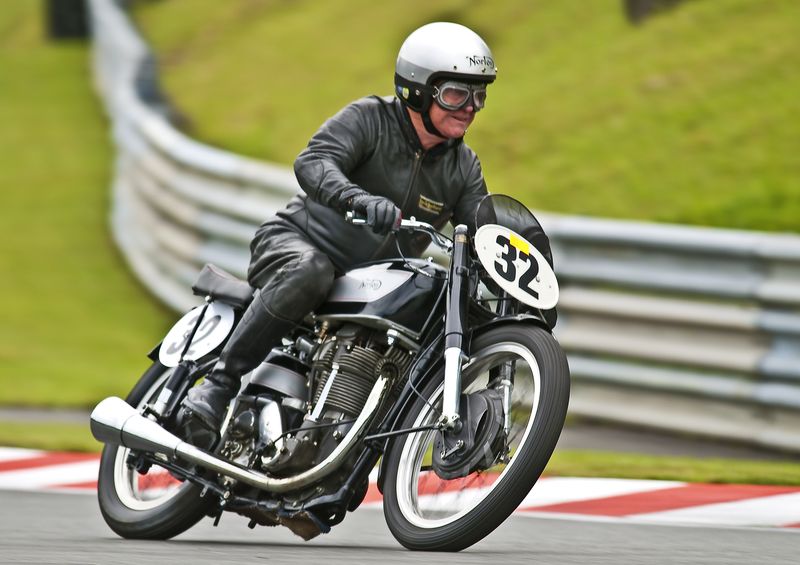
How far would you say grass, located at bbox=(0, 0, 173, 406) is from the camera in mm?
10672

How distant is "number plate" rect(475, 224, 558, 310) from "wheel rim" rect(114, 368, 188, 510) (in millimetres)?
1632

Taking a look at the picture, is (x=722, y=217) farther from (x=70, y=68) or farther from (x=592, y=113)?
(x=70, y=68)

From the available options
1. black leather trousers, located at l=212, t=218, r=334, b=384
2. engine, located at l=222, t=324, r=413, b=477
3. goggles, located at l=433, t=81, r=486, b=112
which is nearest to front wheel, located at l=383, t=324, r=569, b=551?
engine, located at l=222, t=324, r=413, b=477

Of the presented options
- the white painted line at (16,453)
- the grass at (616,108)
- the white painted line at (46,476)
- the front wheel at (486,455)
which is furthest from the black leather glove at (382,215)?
the grass at (616,108)

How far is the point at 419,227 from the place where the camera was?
5117 millimetres

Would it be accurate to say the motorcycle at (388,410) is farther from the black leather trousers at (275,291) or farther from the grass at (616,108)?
the grass at (616,108)

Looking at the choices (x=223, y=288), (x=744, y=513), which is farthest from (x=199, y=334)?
(x=744, y=513)

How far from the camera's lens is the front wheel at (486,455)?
4688mm

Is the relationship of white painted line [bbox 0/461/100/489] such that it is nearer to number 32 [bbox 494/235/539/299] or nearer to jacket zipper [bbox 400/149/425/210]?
jacket zipper [bbox 400/149/425/210]

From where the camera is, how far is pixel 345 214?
206 inches

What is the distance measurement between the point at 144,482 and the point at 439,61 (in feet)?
6.40

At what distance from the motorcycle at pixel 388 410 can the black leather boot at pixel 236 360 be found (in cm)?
5

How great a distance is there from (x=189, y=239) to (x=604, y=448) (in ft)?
16.2

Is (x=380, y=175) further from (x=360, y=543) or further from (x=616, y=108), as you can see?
(x=616, y=108)
